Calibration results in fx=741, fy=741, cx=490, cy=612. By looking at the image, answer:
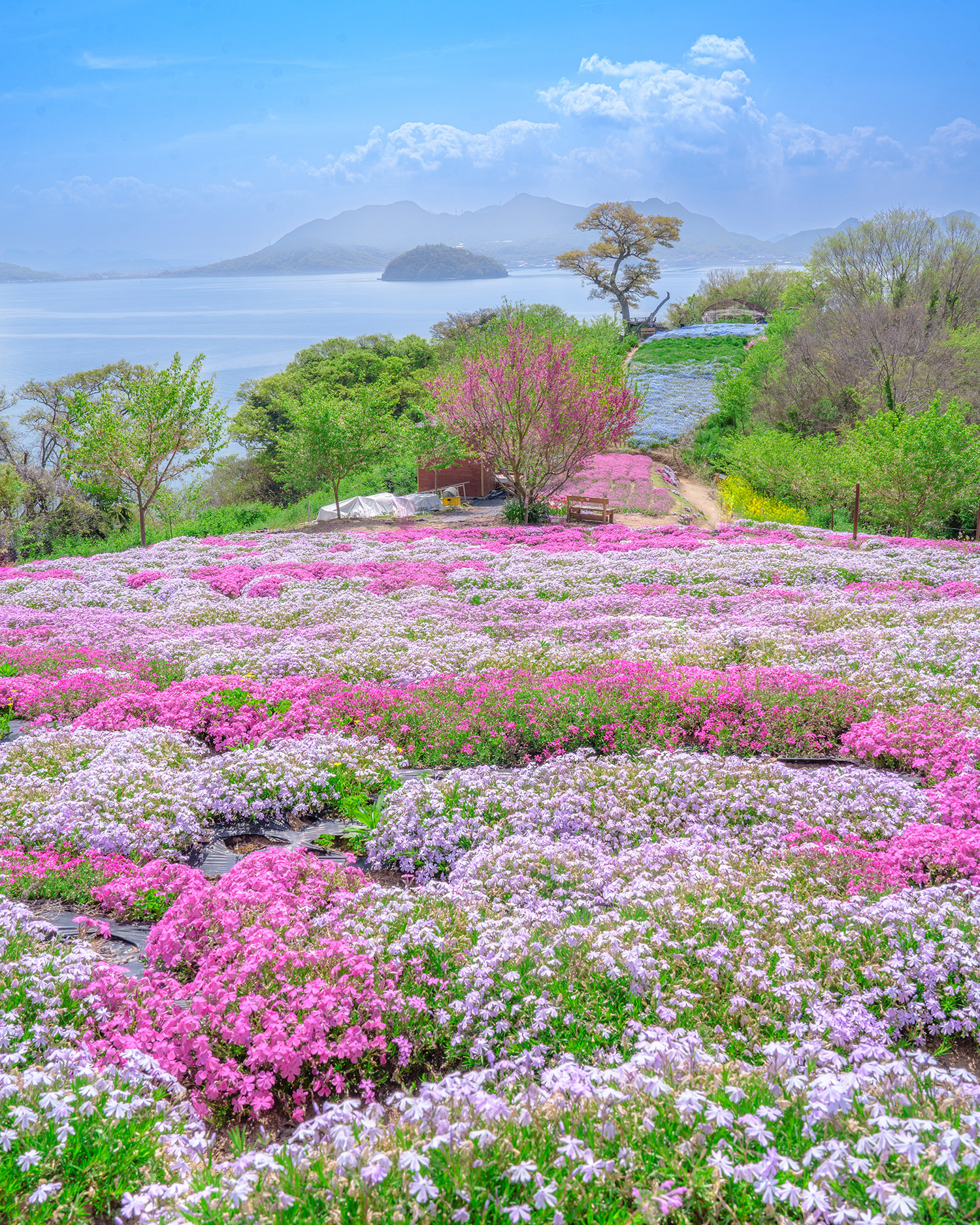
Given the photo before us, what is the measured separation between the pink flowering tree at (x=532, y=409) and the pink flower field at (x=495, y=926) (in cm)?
1965

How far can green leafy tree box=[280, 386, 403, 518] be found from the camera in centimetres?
4072

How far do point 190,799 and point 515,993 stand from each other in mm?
4442

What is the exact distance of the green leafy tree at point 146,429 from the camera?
102 feet

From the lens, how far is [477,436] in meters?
32.3

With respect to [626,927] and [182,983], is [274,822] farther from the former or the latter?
[626,927]

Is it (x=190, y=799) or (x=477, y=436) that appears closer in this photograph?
(x=190, y=799)

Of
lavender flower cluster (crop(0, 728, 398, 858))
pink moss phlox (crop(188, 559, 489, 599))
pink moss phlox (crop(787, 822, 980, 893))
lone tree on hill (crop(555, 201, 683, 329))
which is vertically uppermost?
lone tree on hill (crop(555, 201, 683, 329))

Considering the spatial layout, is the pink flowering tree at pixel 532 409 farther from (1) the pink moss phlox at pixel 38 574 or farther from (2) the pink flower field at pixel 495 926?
(2) the pink flower field at pixel 495 926

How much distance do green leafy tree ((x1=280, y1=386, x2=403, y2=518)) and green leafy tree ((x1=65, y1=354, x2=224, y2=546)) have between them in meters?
6.87

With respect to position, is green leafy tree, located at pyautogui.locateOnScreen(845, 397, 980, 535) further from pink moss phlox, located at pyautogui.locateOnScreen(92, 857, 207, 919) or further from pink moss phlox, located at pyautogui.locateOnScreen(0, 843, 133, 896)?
pink moss phlox, located at pyautogui.locateOnScreen(0, 843, 133, 896)

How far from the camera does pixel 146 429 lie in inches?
1286

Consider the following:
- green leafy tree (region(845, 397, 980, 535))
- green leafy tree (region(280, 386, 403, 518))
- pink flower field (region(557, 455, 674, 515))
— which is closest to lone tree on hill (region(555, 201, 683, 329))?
pink flower field (region(557, 455, 674, 515))

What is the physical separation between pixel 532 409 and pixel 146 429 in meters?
17.0

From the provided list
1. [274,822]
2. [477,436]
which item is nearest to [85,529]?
[477,436]
